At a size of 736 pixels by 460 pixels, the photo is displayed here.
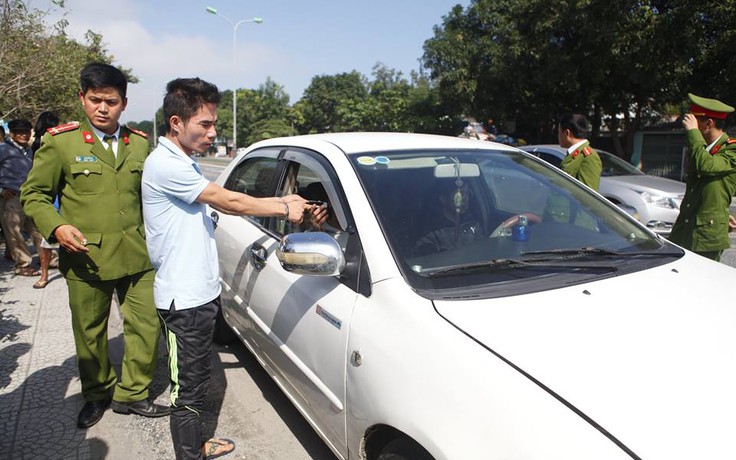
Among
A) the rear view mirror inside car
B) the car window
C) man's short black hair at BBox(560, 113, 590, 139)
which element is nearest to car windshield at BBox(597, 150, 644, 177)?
man's short black hair at BBox(560, 113, 590, 139)

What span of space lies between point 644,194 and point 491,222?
634 centimetres

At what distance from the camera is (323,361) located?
2088 millimetres

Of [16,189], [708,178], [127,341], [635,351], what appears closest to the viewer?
[635,351]

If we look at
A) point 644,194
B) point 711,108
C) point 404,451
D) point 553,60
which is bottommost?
point 404,451

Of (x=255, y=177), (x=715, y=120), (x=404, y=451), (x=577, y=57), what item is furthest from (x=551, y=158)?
(x=577, y=57)

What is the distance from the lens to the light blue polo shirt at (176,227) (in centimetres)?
225

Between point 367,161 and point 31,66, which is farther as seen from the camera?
point 31,66

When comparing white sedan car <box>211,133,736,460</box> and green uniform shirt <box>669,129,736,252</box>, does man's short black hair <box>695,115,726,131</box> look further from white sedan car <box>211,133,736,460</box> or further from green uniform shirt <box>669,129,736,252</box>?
white sedan car <box>211,133,736,460</box>

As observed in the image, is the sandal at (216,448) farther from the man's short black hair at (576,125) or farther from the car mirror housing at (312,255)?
the man's short black hair at (576,125)

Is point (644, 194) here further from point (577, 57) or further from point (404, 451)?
point (577, 57)

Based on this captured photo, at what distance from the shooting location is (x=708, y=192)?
3.64 m

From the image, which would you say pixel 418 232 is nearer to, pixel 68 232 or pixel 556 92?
pixel 68 232

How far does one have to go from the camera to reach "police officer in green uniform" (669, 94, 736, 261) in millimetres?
3520

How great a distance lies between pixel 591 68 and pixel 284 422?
54.8 ft
